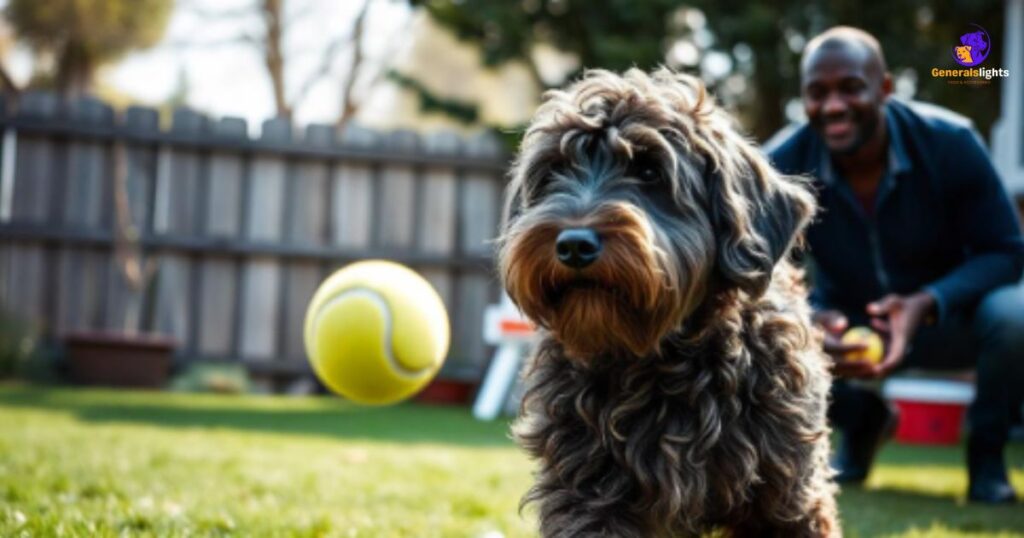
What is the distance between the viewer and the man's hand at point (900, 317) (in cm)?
438

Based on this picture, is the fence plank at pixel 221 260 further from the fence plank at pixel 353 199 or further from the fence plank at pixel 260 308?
the fence plank at pixel 353 199

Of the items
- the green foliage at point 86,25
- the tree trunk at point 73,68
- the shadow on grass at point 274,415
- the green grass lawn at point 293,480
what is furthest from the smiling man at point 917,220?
the tree trunk at point 73,68

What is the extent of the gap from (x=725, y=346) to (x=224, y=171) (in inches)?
369

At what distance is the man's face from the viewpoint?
4.68 m

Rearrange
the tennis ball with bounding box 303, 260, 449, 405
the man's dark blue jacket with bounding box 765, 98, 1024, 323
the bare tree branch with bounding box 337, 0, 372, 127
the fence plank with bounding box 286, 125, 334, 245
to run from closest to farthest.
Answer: the tennis ball with bounding box 303, 260, 449, 405 < the man's dark blue jacket with bounding box 765, 98, 1024, 323 < the fence plank with bounding box 286, 125, 334, 245 < the bare tree branch with bounding box 337, 0, 372, 127

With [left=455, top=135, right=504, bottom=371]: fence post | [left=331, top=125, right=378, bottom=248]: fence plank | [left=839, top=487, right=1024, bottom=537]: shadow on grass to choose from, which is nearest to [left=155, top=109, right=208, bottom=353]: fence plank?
[left=331, top=125, right=378, bottom=248]: fence plank

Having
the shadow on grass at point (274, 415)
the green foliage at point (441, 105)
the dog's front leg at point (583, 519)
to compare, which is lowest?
the shadow on grass at point (274, 415)

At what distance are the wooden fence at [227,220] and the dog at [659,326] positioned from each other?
8.06 m

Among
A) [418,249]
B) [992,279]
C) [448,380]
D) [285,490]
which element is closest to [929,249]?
[992,279]

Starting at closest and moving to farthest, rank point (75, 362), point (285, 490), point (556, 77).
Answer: point (285, 490)
point (75, 362)
point (556, 77)

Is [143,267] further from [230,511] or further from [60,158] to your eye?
[230,511]

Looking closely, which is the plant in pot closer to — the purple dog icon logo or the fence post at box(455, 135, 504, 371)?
the fence post at box(455, 135, 504, 371)

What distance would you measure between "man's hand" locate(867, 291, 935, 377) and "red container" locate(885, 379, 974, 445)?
12.9ft

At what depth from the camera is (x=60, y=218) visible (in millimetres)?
11117
